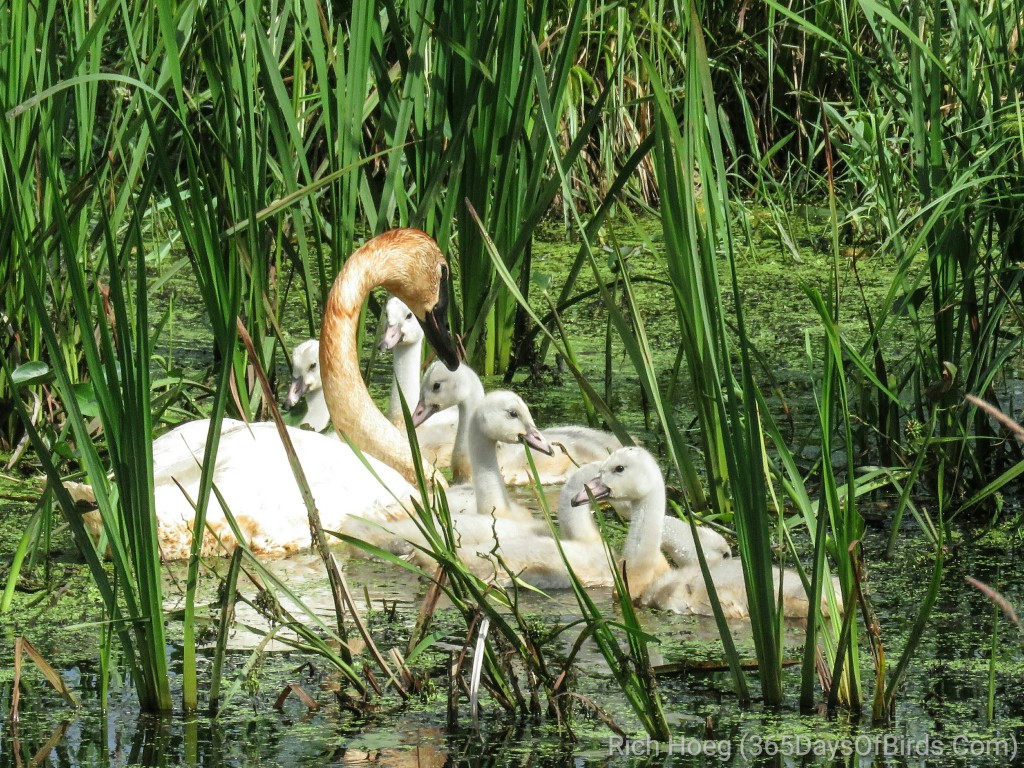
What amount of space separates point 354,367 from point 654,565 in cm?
124

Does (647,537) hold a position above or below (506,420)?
below

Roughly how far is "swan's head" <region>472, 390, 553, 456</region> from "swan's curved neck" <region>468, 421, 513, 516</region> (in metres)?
0.02

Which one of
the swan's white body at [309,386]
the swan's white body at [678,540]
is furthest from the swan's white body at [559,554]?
the swan's white body at [309,386]

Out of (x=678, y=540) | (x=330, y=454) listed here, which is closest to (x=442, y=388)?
(x=330, y=454)

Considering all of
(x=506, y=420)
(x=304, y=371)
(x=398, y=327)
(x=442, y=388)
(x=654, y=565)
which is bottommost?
(x=654, y=565)

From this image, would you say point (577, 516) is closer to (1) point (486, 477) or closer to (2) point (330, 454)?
(1) point (486, 477)

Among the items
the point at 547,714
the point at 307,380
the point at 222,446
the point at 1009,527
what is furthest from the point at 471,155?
the point at 547,714

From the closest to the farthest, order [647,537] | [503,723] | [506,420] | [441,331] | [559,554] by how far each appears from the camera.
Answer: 1. [503,723]
2. [559,554]
3. [647,537]
4. [506,420]
5. [441,331]

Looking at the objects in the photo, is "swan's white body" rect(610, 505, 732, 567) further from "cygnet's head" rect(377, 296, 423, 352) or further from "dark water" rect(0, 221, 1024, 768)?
"cygnet's head" rect(377, 296, 423, 352)

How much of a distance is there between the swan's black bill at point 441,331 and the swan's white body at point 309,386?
1.17ft

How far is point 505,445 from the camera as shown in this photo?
511 cm

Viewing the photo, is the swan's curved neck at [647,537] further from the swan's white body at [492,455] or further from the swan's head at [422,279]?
the swan's head at [422,279]

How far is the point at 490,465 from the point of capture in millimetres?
4492

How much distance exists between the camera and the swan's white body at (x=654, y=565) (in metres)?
3.65
